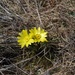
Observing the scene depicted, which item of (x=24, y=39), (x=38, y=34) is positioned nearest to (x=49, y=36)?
(x=38, y=34)

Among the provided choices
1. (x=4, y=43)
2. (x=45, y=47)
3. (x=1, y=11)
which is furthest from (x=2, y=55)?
(x=1, y=11)

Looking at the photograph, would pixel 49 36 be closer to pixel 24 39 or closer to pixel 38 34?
pixel 38 34

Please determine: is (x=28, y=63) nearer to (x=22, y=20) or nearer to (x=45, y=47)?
(x=45, y=47)
